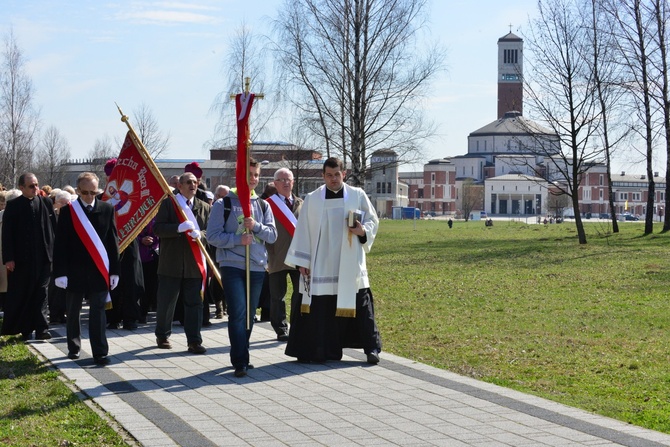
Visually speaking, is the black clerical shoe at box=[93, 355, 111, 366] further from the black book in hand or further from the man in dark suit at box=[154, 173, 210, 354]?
the black book in hand

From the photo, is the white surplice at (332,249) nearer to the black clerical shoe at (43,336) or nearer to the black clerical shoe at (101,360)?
the black clerical shoe at (101,360)

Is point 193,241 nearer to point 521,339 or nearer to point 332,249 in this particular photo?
point 332,249

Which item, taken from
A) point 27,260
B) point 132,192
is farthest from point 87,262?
point 132,192

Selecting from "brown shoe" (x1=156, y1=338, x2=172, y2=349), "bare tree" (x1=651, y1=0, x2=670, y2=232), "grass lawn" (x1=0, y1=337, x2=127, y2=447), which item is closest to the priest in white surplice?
"brown shoe" (x1=156, y1=338, x2=172, y2=349)

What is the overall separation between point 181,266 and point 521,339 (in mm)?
3947

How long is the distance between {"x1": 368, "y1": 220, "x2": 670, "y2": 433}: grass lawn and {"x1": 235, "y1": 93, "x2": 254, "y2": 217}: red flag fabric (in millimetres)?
2495

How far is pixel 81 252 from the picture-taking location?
9734mm

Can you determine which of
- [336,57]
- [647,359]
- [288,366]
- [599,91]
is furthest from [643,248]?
[288,366]

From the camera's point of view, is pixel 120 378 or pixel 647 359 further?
pixel 647 359

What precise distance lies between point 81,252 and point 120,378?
1.51 m

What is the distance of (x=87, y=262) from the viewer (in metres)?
9.72

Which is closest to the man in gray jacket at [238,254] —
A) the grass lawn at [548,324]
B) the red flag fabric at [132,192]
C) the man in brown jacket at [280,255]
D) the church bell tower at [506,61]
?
the man in brown jacket at [280,255]

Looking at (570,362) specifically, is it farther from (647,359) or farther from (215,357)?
(215,357)

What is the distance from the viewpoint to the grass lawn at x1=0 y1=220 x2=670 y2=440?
7.51 meters
